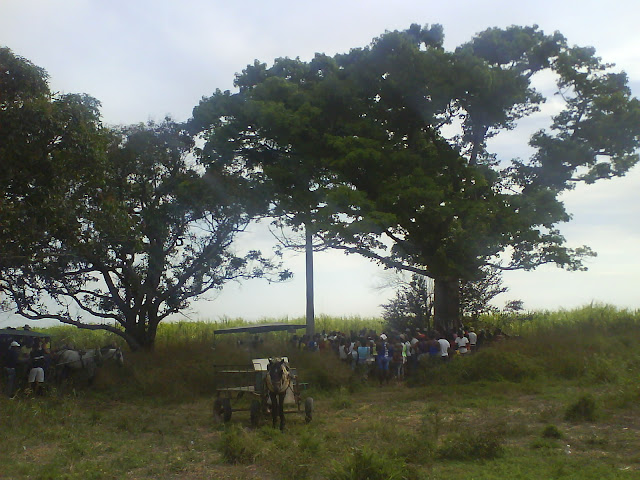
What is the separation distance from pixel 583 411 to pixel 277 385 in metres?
7.17

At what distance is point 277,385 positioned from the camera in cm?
1520

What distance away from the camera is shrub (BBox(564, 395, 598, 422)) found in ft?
49.6

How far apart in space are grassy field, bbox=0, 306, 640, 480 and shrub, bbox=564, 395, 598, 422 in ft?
0.09

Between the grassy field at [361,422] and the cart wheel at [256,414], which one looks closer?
the grassy field at [361,422]

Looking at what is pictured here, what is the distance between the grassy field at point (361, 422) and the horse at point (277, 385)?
16.1 inches

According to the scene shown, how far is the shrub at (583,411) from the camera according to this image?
1513 centimetres

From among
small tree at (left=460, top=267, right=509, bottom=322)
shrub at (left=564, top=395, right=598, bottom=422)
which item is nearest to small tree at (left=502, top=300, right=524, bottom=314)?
small tree at (left=460, top=267, right=509, bottom=322)

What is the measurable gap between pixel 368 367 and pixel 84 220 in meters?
10.9

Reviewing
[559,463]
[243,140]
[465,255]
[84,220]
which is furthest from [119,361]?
[559,463]

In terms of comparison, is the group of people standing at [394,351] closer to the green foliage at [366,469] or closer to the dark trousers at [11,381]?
the dark trousers at [11,381]

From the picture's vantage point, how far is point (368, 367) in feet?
76.3

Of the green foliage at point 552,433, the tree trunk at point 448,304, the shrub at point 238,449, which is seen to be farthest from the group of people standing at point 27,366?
the tree trunk at point 448,304

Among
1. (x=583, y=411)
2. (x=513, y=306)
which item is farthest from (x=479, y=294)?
(x=583, y=411)

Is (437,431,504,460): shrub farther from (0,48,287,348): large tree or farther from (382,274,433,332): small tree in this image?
(382,274,433,332): small tree
